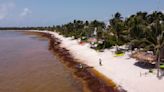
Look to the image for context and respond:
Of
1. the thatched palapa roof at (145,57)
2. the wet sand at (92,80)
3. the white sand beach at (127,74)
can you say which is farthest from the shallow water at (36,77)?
the thatched palapa roof at (145,57)

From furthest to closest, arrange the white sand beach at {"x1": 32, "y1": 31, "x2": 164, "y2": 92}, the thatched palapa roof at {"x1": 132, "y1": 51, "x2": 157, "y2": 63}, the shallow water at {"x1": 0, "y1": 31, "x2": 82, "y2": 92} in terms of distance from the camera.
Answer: the thatched palapa roof at {"x1": 132, "y1": 51, "x2": 157, "y2": 63} → the shallow water at {"x1": 0, "y1": 31, "x2": 82, "y2": 92} → the white sand beach at {"x1": 32, "y1": 31, "x2": 164, "y2": 92}

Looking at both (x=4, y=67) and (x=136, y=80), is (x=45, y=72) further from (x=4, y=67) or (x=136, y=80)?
(x=136, y=80)

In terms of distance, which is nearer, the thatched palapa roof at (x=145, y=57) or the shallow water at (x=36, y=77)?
the shallow water at (x=36, y=77)

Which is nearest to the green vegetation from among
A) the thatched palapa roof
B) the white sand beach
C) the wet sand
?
the thatched palapa roof

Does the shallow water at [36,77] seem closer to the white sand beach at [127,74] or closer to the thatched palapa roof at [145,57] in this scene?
the white sand beach at [127,74]

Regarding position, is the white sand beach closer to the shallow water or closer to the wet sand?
the wet sand

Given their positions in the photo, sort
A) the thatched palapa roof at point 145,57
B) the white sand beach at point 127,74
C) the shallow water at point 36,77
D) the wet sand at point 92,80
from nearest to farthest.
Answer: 1. the white sand beach at point 127,74
2. the wet sand at point 92,80
3. the shallow water at point 36,77
4. the thatched palapa roof at point 145,57

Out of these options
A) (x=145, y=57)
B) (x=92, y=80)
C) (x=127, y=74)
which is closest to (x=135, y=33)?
(x=145, y=57)

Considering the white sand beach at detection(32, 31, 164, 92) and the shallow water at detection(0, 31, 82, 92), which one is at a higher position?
the white sand beach at detection(32, 31, 164, 92)

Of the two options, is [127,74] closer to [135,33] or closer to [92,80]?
[92,80]

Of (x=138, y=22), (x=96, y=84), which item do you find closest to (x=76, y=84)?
(x=96, y=84)

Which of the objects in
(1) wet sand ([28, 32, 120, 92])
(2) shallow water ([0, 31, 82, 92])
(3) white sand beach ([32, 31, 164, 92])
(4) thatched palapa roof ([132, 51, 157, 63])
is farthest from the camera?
(4) thatched palapa roof ([132, 51, 157, 63])
